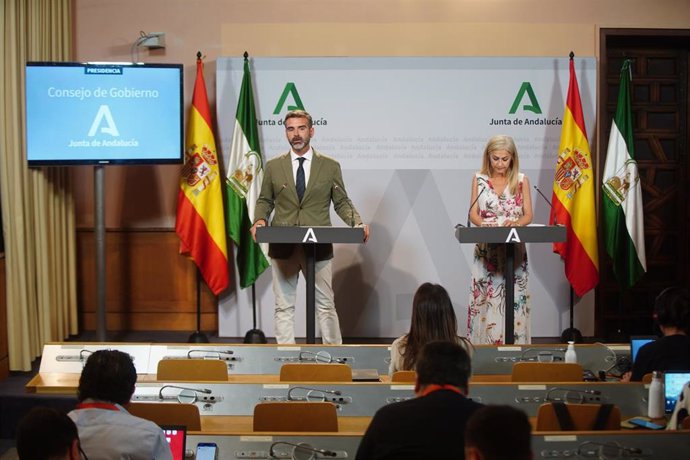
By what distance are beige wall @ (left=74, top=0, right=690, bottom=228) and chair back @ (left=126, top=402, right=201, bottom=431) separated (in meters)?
5.13

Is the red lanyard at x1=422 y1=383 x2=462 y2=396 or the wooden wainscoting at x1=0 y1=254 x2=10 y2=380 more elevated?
the red lanyard at x1=422 y1=383 x2=462 y2=396

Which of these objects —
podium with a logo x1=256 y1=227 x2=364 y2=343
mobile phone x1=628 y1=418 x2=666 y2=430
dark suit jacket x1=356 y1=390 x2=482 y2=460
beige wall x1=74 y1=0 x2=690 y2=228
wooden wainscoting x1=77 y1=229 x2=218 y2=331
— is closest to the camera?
dark suit jacket x1=356 y1=390 x2=482 y2=460

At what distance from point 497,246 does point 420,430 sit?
410cm

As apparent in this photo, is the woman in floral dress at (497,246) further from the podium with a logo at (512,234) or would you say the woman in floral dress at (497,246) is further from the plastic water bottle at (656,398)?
the plastic water bottle at (656,398)

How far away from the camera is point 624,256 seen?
26.9ft

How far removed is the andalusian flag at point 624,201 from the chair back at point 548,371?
365 centimetres

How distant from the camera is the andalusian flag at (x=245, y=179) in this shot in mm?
8102

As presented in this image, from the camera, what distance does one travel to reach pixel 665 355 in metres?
4.53

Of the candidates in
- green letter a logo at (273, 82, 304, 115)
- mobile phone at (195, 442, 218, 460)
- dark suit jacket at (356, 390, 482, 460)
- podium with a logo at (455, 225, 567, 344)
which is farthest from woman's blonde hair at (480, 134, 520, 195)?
dark suit jacket at (356, 390, 482, 460)

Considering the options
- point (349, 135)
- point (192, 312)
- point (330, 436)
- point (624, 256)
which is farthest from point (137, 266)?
point (330, 436)

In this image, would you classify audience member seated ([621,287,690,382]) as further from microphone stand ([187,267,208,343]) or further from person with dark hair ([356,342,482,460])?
microphone stand ([187,267,208,343])


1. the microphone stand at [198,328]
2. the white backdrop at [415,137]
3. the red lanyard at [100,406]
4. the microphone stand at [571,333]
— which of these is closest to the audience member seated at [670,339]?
the red lanyard at [100,406]

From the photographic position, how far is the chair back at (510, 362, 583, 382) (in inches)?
185

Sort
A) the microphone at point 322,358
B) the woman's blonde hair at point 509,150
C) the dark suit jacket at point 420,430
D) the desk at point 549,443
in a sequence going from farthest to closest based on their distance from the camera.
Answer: the woman's blonde hair at point 509,150 → the microphone at point 322,358 → the desk at point 549,443 → the dark suit jacket at point 420,430
